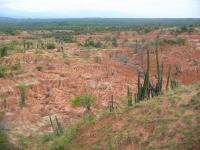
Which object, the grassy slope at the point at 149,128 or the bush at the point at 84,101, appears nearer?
the grassy slope at the point at 149,128

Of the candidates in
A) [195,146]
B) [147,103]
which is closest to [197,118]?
[195,146]

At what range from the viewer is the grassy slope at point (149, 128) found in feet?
19.0

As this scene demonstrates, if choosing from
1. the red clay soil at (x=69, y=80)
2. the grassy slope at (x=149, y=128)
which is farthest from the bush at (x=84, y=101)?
the grassy slope at (x=149, y=128)

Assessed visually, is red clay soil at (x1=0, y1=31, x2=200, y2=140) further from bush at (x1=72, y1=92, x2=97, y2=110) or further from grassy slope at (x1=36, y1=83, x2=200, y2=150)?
grassy slope at (x1=36, y1=83, x2=200, y2=150)

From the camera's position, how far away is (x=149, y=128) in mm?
6566

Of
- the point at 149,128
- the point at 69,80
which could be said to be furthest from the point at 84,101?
the point at 149,128

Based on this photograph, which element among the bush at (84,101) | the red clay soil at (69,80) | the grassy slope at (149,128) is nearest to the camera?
the grassy slope at (149,128)

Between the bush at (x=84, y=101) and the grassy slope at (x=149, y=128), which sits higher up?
the grassy slope at (x=149, y=128)

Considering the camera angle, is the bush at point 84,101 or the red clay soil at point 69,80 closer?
the bush at point 84,101

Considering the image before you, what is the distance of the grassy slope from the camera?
5805 millimetres

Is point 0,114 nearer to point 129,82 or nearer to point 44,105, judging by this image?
point 44,105

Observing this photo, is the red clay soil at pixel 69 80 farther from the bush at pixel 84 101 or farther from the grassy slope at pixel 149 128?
the grassy slope at pixel 149 128

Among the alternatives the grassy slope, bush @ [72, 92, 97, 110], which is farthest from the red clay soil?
the grassy slope

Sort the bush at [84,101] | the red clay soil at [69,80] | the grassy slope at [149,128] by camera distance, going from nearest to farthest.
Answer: the grassy slope at [149,128]
the bush at [84,101]
the red clay soil at [69,80]
